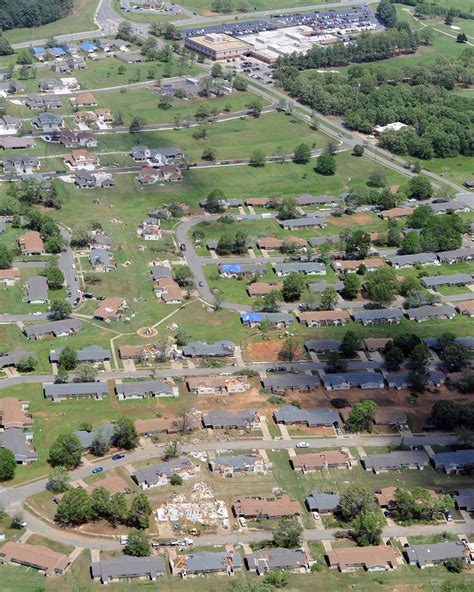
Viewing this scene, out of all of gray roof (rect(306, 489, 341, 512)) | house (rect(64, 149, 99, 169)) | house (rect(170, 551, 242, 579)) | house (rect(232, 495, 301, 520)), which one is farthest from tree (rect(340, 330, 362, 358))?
house (rect(64, 149, 99, 169))

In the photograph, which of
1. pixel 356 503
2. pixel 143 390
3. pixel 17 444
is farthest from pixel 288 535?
pixel 17 444

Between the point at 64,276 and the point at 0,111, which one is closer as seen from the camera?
the point at 64,276

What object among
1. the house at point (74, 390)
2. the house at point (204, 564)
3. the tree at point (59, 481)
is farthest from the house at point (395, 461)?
the tree at point (59, 481)

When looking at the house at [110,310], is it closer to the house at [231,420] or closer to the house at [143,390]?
the house at [143,390]

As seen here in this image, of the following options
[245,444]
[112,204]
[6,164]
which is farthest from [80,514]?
[6,164]

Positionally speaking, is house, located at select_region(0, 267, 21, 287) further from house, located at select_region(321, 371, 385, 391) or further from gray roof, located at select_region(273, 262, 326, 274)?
house, located at select_region(321, 371, 385, 391)

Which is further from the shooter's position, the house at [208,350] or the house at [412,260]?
the house at [412,260]

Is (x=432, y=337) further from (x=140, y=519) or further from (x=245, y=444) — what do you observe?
(x=140, y=519)
